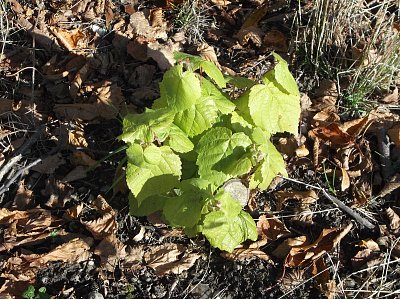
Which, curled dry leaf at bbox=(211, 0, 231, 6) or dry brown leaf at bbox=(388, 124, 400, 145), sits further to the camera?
curled dry leaf at bbox=(211, 0, 231, 6)

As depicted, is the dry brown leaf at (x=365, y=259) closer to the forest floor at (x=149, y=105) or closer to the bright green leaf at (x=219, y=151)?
the forest floor at (x=149, y=105)

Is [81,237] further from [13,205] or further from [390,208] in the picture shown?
[390,208]

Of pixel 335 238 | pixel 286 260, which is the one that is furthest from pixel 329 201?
pixel 286 260

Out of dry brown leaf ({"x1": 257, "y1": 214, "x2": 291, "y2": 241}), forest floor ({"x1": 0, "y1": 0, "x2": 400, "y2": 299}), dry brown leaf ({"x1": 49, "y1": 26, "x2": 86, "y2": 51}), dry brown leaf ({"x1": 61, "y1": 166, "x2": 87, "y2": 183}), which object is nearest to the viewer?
forest floor ({"x1": 0, "y1": 0, "x2": 400, "y2": 299})

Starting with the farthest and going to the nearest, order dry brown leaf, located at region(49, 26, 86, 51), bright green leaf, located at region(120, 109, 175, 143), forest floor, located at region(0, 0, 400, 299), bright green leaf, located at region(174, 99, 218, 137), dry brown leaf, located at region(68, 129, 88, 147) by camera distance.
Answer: dry brown leaf, located at region(49, 26, 86, 51), dry brown leaf, located at region(68, 129, 88, 147), forest floor, located at region(0, 0, 400, 299), bright green leaf, located at region(174, 99, 218, 137), bright green leaf, located at region(120, 109, 175, 143)

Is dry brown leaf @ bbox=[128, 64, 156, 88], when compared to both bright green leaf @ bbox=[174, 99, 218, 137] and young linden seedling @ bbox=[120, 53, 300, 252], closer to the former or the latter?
young linden seedling @ bbox=[120, 53, 300, 252]

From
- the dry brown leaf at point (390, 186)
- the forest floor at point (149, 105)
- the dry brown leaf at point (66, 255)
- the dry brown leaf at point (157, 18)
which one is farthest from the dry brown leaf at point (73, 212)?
the dry brown leaf at point (390, 186)

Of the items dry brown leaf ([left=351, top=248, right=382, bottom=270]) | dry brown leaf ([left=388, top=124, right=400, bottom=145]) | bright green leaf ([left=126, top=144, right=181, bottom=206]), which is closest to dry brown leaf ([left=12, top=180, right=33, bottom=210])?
bright green leaf ([left=126, top=144, right=181, bottom=206])

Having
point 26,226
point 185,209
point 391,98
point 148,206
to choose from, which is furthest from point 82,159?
point 391,98
